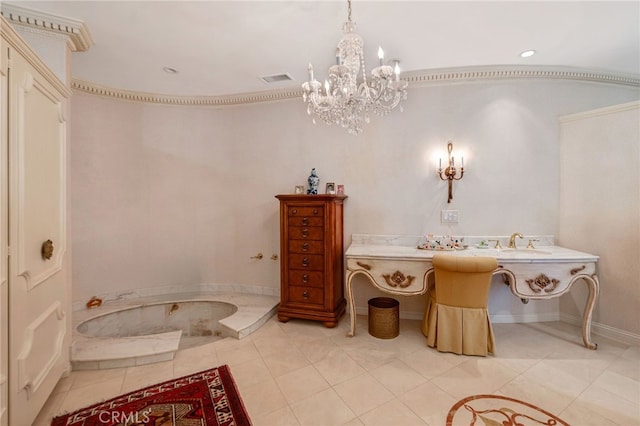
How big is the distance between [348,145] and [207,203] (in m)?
2.10

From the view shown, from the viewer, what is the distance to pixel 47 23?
215cm

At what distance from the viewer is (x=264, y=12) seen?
2.14 metres

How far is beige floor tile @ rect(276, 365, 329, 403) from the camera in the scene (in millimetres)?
1964

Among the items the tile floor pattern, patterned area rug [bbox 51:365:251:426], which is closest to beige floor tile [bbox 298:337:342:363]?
the tile floor pattern

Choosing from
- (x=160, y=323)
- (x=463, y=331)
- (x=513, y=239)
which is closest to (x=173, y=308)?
(x=160, y=323)

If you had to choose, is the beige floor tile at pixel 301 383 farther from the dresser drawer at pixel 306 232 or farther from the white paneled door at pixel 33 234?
the white paneled door at pixel 33 234

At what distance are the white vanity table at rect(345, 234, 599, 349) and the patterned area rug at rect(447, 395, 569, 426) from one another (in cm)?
91

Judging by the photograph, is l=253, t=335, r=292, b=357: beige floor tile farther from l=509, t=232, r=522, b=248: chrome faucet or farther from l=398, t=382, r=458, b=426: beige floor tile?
l=509, t=232, r=522, b=248: chrome faucet

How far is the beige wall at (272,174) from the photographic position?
122 inches

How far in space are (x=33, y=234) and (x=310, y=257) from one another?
2.15m

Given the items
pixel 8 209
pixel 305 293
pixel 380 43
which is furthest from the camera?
pixel 305 293

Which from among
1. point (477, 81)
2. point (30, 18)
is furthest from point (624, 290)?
point (30, 18)

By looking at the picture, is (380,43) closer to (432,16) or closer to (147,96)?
(432,16)

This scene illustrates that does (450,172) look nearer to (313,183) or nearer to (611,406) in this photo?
(313,183)
